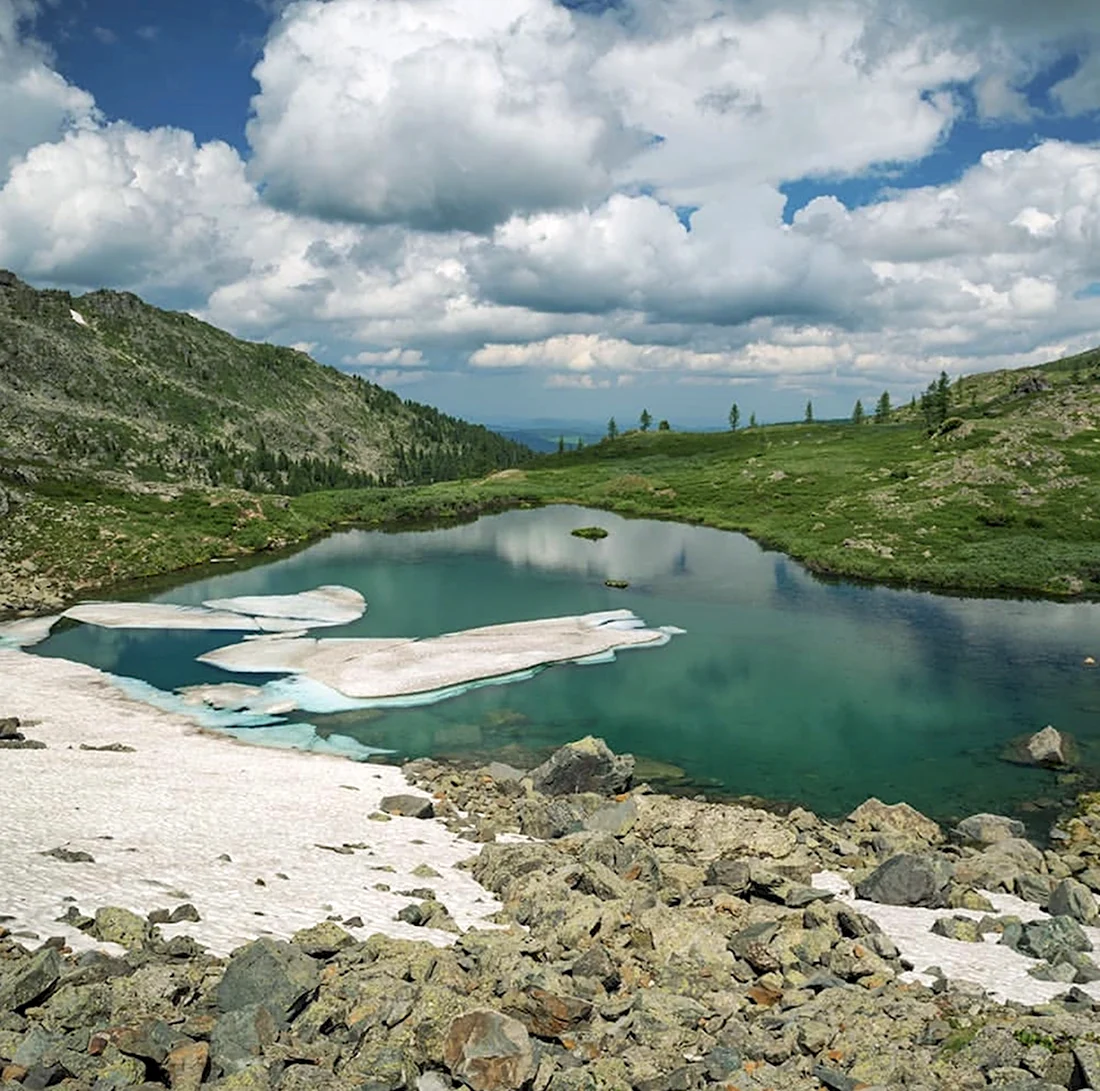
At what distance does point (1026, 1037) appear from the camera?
15.7 m

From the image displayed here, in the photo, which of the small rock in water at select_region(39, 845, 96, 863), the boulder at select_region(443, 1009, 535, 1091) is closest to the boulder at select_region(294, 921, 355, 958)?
the boulder at select_region(443, 1009, 535, 1091)

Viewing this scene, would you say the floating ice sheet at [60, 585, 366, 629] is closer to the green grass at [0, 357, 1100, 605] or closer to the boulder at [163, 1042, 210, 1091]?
the green grass at [0, 357, 1100, 605]

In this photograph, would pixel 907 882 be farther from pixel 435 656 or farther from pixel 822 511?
pixel 822 511

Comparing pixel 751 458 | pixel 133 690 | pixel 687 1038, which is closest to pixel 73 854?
pixel 687 1038

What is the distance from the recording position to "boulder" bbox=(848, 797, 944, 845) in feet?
112

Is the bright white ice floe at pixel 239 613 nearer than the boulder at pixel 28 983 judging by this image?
→ No

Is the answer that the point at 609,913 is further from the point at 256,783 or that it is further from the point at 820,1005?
the point at 256,783

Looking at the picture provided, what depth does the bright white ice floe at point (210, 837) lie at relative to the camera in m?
22.2

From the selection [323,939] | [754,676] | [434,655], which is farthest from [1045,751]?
[434,655]

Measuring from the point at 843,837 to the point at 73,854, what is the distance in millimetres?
27534

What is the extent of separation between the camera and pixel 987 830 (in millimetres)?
34031

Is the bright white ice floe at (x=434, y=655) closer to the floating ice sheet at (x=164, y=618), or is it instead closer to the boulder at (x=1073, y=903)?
the floating ice sheet at (x=164, y=618)

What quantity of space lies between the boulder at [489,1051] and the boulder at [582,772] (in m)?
22.4

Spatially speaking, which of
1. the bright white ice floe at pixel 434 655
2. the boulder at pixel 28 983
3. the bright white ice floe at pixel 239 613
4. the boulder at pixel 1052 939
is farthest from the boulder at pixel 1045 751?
the bright white ice floe at pixel 239 613
